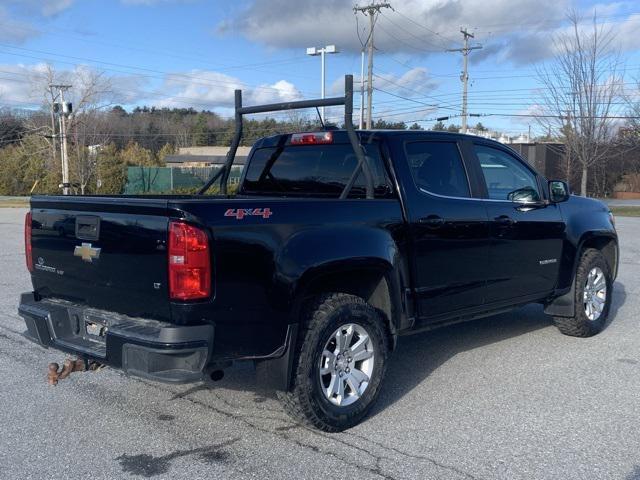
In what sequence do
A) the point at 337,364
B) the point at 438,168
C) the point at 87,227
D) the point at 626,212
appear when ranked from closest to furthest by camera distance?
1. the point at 87,227
2. the point at 337,364
3. the point at 438,168
4. the point at 626,212

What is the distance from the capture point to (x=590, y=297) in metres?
6.95

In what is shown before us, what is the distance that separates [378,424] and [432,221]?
1.55m

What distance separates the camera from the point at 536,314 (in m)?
8.01

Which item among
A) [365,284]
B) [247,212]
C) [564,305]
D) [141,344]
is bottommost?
[564,305]

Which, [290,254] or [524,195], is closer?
[290,254]

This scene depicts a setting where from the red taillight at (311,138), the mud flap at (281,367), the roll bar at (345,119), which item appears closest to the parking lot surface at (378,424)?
the mud flap at (281,367)

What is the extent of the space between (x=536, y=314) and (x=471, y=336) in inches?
58.2

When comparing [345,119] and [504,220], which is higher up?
[345,119]

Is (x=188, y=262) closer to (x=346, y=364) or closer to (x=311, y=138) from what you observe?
(x=346, y=364)

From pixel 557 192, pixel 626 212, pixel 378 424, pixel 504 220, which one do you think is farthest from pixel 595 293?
pixel 626 212

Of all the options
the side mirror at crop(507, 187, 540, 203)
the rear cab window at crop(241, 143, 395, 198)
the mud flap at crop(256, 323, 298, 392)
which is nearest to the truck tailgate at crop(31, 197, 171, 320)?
the mud flap at crop(256, 323, 298, 392)

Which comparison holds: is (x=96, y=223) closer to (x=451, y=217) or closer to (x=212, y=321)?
(x=212, y=321)

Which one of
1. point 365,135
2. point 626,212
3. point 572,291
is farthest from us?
point 626,212

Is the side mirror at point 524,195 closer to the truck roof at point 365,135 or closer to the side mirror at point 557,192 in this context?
the side mirror at point 557,192
